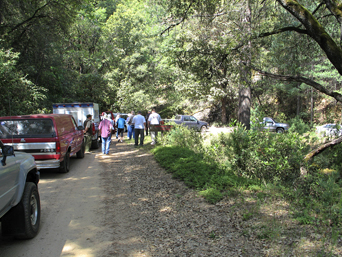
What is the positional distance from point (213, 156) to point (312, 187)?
3.89 metres

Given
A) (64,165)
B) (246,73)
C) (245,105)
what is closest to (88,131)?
(64,165)

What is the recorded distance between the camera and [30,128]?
8352 millimetres

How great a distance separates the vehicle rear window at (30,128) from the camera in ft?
26.6

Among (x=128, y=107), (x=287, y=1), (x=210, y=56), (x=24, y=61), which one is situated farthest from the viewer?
(x=128, y=107)

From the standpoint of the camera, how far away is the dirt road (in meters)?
4.08

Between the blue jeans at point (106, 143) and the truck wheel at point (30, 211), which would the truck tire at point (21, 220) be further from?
the blue jeans at point (106, 143)

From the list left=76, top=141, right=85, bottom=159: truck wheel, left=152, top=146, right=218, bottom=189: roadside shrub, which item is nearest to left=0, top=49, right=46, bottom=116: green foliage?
left=76, top=141, right=85, bottom=159: truck wheel

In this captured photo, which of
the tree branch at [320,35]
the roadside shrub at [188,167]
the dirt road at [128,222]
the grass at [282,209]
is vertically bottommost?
the dirt road at [128,222]

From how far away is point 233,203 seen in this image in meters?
5.61

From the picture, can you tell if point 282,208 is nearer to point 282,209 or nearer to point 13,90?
point 282,209

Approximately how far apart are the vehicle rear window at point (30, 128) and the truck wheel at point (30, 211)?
13.3 ft

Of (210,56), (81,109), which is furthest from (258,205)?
(81,109)

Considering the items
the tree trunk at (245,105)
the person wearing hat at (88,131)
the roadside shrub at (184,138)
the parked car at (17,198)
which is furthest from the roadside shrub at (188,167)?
the tree trunk at (245,105)

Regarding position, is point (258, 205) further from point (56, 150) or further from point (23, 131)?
point (23, 131)
